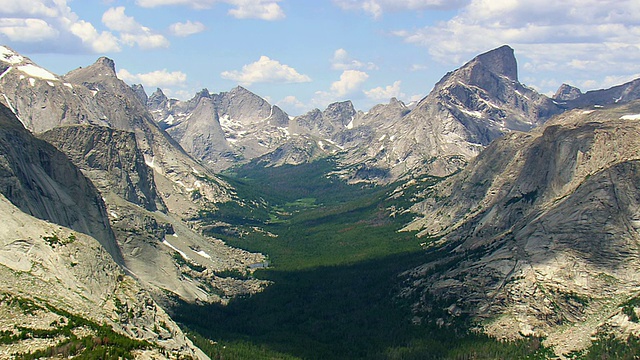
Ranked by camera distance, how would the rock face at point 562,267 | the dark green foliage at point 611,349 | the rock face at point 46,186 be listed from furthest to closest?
the rock face at point 562,267 → the rock face at point 46,186 → the dark green foliage at point 611,349

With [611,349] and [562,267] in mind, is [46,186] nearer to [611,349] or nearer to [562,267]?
[562,267]

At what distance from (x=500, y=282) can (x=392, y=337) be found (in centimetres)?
2838

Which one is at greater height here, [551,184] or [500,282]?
[551,184]

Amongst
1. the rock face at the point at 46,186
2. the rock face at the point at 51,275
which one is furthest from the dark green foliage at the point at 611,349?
the rock face at the point at 46,186

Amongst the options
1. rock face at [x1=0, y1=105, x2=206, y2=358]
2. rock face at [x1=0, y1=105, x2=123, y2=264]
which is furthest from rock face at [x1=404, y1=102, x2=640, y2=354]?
rock face at [x1=0, y1=105, x2=123, y2=264]

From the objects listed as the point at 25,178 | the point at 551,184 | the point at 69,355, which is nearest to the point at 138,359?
the point at 69,355

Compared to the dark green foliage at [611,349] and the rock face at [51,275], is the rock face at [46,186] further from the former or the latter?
the dark green foliage at [611,349]

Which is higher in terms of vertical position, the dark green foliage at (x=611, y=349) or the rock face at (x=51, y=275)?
the rock face at (x=51, y=275)

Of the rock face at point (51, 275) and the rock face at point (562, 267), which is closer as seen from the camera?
the rock face at point (51, 275)

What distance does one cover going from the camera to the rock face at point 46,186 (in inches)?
5241

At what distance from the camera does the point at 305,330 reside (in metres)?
174

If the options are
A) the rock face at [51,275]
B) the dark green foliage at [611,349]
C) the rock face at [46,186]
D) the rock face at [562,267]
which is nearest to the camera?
the rock face at [51,275]

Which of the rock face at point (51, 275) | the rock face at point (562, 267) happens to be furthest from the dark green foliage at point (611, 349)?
the rock face at point (51, 275)

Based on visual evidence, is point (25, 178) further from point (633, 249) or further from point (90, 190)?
point (633, 249)
